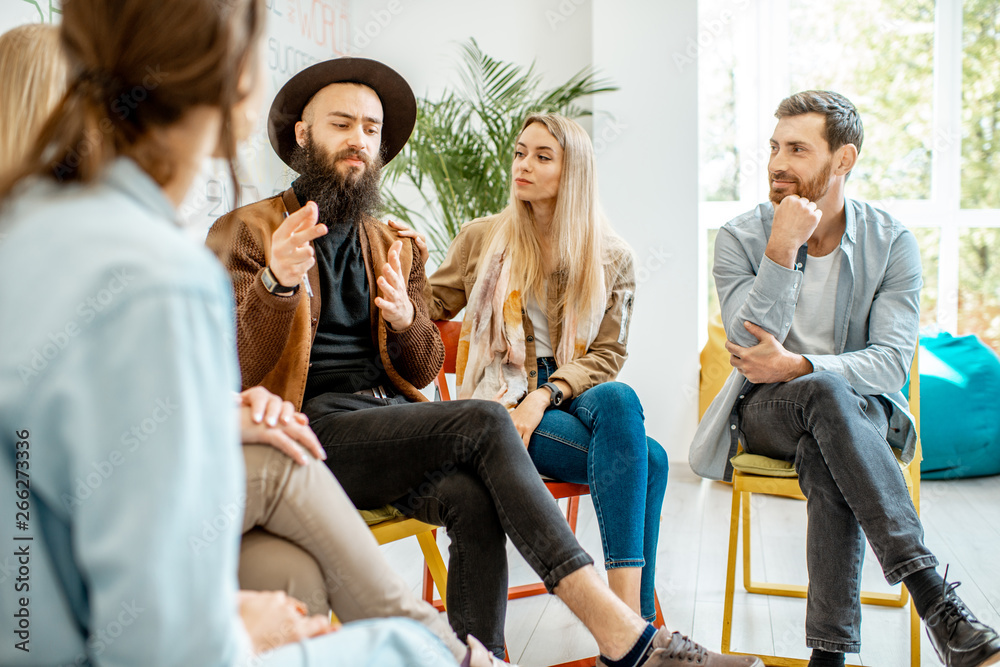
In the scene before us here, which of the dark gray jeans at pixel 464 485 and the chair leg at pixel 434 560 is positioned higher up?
the dark gray jeans at pixel 464 485

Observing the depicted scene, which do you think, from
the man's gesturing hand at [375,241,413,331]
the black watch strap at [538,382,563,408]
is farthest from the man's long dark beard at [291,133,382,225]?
the black watch strap at [538,382,563,408]

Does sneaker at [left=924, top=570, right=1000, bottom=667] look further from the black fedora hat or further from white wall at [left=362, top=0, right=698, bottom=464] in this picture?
white wall at [left=362, top=0, right=698, bottom=464]

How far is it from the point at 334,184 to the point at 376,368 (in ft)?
1.51

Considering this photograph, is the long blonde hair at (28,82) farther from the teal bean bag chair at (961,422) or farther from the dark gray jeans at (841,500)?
the teal bean bag chair at (961,422)

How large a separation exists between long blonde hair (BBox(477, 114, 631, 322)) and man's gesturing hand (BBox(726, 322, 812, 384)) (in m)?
0.46

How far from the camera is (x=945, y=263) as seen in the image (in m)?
4.20

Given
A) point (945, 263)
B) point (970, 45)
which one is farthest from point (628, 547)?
point (970, 45)

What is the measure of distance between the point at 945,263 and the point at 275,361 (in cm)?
378

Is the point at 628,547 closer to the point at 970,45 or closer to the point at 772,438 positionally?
the point at 772,438

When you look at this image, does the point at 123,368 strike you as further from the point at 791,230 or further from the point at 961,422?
the point at 961,422

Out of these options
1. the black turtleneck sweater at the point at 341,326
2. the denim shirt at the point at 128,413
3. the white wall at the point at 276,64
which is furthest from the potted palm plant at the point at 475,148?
the denim shirt at the point at 128,413

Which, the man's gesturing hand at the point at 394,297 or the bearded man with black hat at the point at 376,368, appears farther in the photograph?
the man's gesturing hand at the point at 394,297

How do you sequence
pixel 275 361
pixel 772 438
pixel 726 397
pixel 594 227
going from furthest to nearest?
1. pixel 594 227
2. pixel 726 397
3. pixel 772 438
4. pixel 275 361

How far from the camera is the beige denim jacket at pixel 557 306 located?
2.10 m
